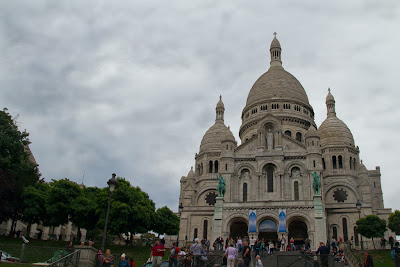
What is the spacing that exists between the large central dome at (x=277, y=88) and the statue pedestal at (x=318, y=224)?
26.2 meters

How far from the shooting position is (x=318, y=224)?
155 feet

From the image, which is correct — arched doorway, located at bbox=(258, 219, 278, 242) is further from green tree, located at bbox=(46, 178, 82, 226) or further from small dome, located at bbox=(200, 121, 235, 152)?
small dome, located at bbox=(200, 121, 235, 152)

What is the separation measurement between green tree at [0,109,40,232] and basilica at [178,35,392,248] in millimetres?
18580

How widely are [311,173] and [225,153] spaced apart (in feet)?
38.7

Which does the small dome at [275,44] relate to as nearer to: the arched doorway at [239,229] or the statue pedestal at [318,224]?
the arched doorway at [239,229]

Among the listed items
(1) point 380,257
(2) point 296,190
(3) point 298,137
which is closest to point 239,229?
(2) point 296,190

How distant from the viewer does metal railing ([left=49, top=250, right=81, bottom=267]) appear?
20.2m

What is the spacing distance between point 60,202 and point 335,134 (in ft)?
139

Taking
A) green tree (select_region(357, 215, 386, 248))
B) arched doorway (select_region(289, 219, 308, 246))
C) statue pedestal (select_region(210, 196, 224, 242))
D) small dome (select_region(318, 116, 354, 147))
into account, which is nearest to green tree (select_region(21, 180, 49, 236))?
statue pedestal (select_region(210, 196, 224, 242))

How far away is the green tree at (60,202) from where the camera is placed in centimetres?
4672

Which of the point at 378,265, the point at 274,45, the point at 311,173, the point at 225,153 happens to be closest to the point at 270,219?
the point at 311,173

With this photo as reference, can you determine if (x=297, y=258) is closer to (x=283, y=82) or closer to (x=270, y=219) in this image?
(x=270, y=219)

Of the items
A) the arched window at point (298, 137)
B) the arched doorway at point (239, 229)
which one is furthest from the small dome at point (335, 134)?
the arched doorway at point (239, 229)

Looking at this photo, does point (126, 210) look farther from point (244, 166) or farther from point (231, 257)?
point (231, 257)
